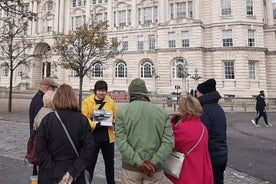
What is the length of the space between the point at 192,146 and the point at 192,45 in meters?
42.4

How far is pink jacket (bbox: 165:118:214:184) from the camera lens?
3.34m

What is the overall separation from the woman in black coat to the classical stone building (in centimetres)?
3615

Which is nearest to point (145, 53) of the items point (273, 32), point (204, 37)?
point (204, 37)

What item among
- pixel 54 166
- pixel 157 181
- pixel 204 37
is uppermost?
pixel 204 37

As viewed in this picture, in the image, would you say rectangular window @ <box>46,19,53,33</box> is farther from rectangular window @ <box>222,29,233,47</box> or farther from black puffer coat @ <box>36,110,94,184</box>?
black puffer coat @ <box>36,110,94,184</box>

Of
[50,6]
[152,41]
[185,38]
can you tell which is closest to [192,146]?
[185,38]

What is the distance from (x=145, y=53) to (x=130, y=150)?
4590cm

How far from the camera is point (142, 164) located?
10.5 ft

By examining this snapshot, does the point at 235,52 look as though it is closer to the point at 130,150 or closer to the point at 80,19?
the point at 80,19

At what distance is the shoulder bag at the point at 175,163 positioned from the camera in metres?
3.35

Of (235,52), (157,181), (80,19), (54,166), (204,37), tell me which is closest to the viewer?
(54,166)

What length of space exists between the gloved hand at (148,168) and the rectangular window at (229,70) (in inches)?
1672

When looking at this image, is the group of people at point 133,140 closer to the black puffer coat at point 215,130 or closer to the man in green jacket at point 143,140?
the man in green jacket at point 143,140

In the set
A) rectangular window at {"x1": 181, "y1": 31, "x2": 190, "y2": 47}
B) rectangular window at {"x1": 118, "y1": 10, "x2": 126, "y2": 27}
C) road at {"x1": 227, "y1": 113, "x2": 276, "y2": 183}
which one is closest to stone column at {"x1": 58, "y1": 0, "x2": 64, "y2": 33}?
rectangular window at {"x1": 118, "y1": 10, "x2": 126, "y2": 27}
